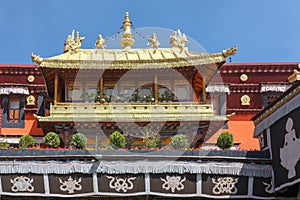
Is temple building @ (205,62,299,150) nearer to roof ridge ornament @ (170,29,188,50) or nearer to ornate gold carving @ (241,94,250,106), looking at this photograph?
ornate gold carving @ (241,94,250,106)

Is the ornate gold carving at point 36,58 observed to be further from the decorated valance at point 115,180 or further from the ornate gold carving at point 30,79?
the decorated valance at point 115,180

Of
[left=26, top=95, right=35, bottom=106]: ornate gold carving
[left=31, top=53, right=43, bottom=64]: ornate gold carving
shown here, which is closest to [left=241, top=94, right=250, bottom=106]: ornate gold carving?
[left=31, top=53, right=43, bottom=64]: ornate gold carving

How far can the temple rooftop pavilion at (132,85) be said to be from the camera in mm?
20938

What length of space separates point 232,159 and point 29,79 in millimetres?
16133

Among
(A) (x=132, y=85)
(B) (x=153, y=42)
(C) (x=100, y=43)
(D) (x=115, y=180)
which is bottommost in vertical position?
(D) (x=115, y=180)

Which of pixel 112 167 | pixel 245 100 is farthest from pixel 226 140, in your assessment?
pixel 245 100

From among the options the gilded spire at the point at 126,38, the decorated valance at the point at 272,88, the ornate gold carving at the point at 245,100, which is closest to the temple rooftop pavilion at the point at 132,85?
the gilded spire at the point at 126,38

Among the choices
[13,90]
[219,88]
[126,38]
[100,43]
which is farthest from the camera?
[219,88]

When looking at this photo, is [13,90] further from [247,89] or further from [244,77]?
[247,89]

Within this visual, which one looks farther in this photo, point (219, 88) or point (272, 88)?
point (219, 88)

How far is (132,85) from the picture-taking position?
893 inches

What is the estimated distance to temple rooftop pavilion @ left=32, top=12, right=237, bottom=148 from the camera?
20.9m

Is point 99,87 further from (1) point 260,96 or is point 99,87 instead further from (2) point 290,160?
(2) point 290,160

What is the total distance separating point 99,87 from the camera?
22.5 metres
